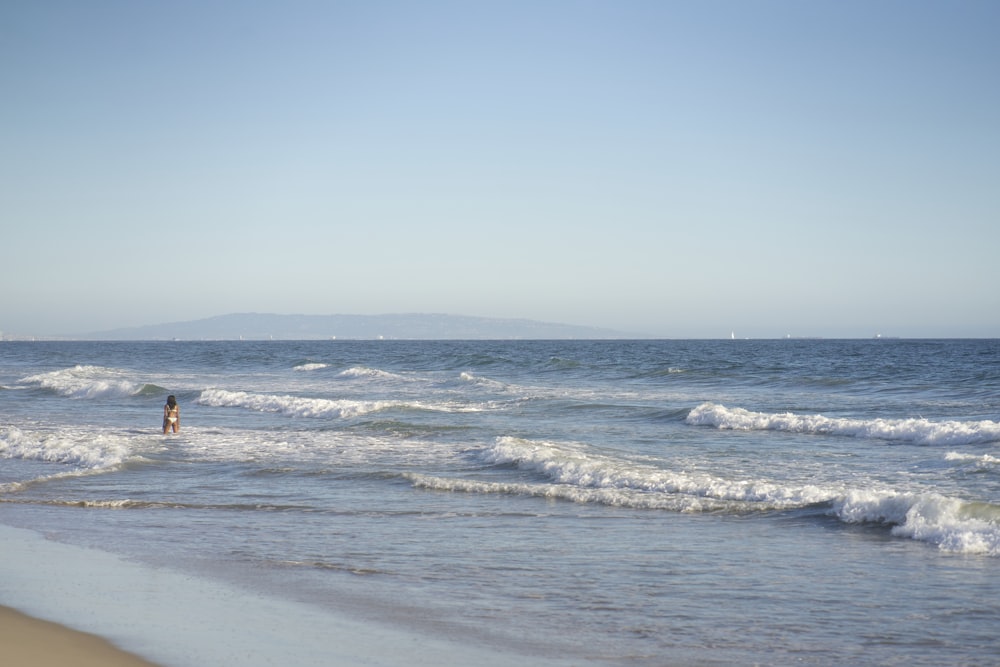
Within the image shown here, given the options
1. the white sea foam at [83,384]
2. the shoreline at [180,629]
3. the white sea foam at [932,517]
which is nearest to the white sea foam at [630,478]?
the white sea foam at [932,517]

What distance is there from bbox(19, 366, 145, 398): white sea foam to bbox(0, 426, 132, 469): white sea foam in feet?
59.6

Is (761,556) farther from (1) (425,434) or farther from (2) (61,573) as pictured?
(1) (425,434)

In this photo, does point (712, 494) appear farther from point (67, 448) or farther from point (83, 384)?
point (83, 384)

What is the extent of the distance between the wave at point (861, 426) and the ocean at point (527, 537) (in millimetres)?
70

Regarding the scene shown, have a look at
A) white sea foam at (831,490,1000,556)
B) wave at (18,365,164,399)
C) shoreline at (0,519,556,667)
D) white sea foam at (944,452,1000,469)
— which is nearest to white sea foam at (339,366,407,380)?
wave at (18,365,164,399)

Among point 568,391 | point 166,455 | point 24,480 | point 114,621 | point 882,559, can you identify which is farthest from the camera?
point 568,391

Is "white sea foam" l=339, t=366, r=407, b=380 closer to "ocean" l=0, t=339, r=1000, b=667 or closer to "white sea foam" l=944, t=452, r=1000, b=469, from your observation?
"ocean" l=0, t=339, r=1000, b=667

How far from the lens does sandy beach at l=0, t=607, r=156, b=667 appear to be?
20.3ft

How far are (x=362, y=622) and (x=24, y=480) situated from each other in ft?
35.7

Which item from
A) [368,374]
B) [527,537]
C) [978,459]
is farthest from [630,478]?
[368,374]

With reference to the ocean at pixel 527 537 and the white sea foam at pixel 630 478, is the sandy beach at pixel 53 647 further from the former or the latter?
the white sea foam at pixel 630 478

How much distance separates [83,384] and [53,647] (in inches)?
1523

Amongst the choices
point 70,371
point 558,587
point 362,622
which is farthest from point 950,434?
point 70,371

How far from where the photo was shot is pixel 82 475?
16.1 m
